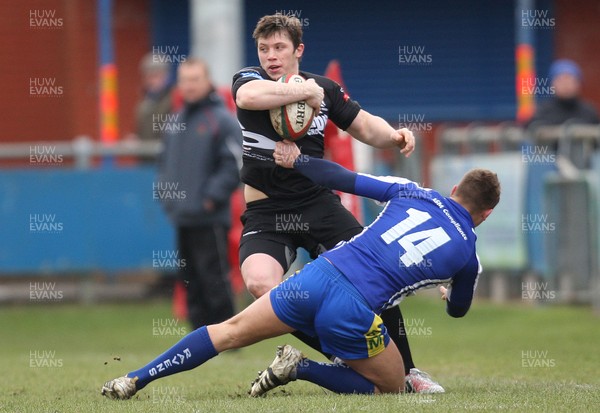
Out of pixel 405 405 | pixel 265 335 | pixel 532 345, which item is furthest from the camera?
pixel 532 345

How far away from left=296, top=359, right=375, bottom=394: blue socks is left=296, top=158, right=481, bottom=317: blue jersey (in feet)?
1.71

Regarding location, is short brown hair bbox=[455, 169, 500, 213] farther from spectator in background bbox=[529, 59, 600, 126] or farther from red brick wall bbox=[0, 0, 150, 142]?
red brick wall bbox=[0, 0, 150, 142]

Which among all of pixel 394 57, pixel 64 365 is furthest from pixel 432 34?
pixel 64 365

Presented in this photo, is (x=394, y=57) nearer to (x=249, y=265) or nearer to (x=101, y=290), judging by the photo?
(x=101, y=290)

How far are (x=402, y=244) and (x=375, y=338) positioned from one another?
21.5 inches

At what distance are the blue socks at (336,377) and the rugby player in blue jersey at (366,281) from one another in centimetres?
5

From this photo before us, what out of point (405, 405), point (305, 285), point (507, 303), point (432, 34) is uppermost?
point (432, 34)

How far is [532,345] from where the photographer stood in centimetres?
1141

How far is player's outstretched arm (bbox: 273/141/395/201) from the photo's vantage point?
713 cm

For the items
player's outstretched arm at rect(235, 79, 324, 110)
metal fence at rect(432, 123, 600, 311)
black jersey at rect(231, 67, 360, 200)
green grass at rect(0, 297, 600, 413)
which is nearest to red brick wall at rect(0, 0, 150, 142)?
green grass at rect(0, 297, 600, 413)

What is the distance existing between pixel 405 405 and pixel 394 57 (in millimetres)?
15791

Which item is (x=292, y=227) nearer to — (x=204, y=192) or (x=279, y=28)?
(x=279, y=28)

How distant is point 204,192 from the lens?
11.7m

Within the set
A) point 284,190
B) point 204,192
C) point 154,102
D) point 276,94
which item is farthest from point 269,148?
point 154,102
